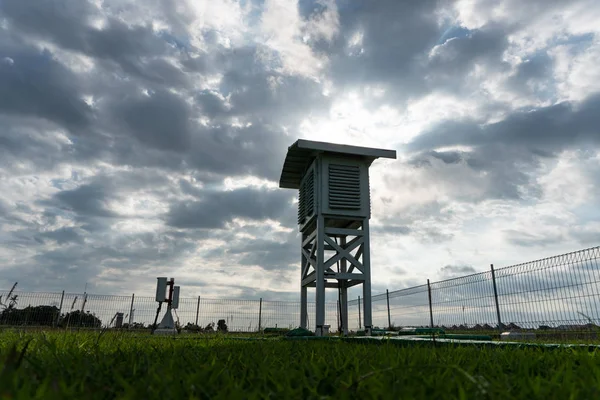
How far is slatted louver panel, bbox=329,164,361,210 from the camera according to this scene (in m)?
10.3

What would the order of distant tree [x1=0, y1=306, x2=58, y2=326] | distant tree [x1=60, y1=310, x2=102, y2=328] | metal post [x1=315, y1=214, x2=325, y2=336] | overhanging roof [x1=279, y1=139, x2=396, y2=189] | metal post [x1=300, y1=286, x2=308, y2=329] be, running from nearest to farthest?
distant tree [x1=60, y1=310, x2=102, y2=328] < metal post [x1=315, y1=214, x2=325, y2=336] < overhanging roof [x1=279, y1=139, x2=396, y2=189] < metal post [x1=300, y1=286, x2=308, y2=329] < distant tree [x1=0, y1=306, x2=58, y2=326]

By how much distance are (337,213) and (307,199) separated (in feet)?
4.26

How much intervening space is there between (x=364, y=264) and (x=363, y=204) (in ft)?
5.24

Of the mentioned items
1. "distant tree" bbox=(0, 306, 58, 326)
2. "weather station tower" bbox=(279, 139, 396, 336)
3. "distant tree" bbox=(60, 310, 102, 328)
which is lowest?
"distant tree" bbox=(60, 310, 102, 328)

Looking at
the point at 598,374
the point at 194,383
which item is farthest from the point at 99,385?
the point at 598,374

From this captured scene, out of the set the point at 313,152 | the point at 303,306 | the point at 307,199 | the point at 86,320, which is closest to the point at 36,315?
the point at 303,306

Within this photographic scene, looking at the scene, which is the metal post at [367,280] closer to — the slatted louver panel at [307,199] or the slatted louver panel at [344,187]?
the slatted louver panel at [344,187]

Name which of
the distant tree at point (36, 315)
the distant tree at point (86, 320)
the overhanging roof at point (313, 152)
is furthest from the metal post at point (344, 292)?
the distant tree at point (36, 315)

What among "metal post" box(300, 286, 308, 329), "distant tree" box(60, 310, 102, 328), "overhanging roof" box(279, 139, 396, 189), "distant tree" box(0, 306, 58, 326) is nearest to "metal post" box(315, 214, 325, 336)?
"metal post" box(300, 286, 308, 329)

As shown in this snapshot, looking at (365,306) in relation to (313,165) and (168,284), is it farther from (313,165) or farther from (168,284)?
(168,284)

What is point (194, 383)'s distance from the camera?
1.16 m

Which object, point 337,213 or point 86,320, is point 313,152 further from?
point 86,320

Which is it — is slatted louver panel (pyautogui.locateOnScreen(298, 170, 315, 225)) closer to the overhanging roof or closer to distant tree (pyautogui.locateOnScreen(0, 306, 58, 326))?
the overhanging roof

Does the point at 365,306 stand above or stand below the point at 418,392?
above
